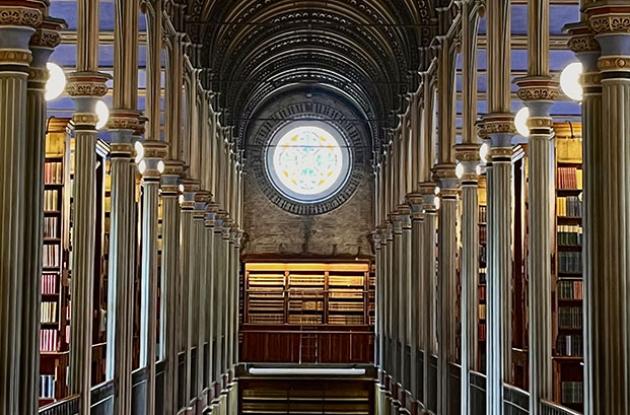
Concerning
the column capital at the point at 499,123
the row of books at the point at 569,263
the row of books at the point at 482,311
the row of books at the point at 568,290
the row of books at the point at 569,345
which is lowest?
the row of books at the point at 569,345

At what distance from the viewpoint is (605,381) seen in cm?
964

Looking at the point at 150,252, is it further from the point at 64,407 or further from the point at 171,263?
the point at 64,407

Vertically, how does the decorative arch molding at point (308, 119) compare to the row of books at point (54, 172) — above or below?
above

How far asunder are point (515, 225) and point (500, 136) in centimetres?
557

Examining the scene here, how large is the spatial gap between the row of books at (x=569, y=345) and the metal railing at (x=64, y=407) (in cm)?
845

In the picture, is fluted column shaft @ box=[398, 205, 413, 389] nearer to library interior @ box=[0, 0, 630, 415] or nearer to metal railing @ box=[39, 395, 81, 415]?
library interior @ box=[0, 0, 630, 415]

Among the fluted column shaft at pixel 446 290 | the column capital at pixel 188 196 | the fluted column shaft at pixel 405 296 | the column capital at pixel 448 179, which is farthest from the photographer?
the fluted column shaft at pixel 405 296

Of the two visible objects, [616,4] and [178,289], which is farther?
[178,289]

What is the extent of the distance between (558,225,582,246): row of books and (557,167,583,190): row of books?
0.61m

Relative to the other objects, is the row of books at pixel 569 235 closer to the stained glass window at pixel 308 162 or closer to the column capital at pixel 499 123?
the column capital at pixel 499 123

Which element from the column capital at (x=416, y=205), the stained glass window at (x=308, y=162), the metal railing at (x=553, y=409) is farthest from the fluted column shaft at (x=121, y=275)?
the stained glass window at (x=308, y=162)

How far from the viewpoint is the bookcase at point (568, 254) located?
18.5m

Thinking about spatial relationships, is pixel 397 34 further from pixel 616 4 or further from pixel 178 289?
pixel 616 4

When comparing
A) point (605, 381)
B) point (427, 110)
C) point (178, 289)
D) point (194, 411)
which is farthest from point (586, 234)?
point (194, 411)
